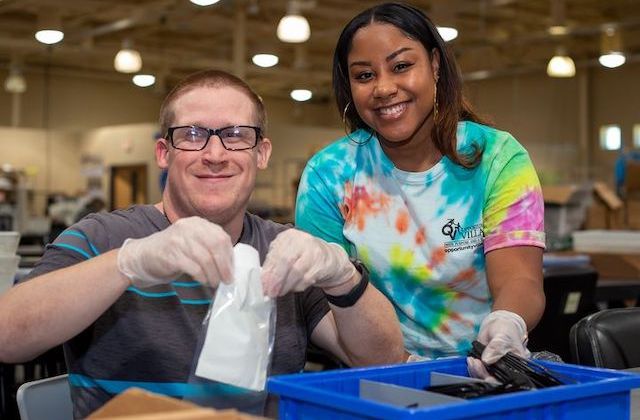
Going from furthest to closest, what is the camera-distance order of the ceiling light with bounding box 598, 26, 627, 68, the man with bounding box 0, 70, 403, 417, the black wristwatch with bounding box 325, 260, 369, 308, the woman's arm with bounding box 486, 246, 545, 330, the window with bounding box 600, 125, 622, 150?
1. the window with bounding box 600, 125, 622, 150
2. the ceiling light with bounding box 598, 26, 627, 68
3. the woman's arm with bounding box 486, 246, 545, 330
4. the black wristwatch with bounding box 325, 260, 369, 308
5. the man with bounding box 0, 70, 403, 417

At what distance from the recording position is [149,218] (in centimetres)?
160

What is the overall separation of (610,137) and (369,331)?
13.3 meters

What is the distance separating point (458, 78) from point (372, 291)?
55cm

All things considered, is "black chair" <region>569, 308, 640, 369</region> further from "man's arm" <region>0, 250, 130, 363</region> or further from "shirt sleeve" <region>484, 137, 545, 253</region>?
"man's arm" <region>0, 250, 130, 363</region>

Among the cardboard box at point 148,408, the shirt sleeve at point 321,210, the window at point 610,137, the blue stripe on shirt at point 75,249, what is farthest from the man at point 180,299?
the window at point 610,137

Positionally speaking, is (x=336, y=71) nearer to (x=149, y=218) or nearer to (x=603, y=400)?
(x=149, y=218)

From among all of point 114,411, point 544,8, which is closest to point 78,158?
point 544,8

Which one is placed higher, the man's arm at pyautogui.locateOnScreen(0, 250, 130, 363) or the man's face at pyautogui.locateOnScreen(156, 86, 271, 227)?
the man's face at pyautogui.locateOnScreen(156, 86, 271, 227)

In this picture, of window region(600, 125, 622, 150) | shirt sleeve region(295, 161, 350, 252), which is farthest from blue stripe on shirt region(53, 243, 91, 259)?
window region(600, 125, 622, 150)

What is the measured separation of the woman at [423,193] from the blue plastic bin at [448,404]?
0.55 metres

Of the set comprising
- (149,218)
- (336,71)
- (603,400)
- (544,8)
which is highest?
(544,8)

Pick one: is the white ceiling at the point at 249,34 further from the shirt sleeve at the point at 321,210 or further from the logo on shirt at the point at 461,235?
the logo on shirt at the point at 461,235

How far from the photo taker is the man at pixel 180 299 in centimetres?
131

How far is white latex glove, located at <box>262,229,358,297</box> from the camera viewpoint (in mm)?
1162
